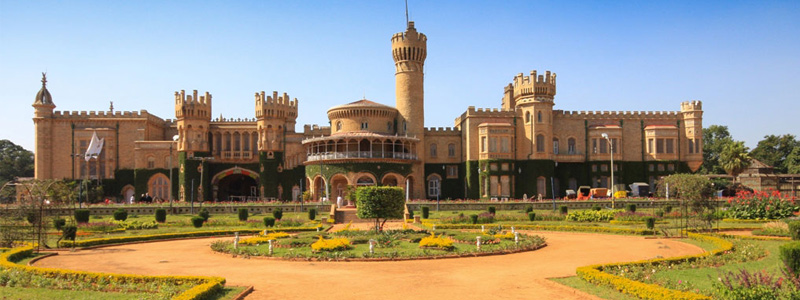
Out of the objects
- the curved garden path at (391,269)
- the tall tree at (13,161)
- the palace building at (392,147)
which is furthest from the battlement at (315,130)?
the tall tree at (13,161)

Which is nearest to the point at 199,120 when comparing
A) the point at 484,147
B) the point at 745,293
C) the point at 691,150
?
the point at 484,147

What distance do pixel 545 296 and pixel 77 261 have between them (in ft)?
52.0

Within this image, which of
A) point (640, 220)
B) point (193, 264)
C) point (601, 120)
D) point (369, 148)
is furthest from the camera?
point (601, 120)

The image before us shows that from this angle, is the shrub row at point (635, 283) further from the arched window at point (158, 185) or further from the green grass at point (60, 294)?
the arched window at point (158, 185)

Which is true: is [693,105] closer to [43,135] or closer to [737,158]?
[737,158]

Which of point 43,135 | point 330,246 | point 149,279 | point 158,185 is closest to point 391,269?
point 330,246

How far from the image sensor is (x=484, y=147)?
57.0m

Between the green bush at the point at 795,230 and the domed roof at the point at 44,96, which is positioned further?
the domed roof at the point at 44,96

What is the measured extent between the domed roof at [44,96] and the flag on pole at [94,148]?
544cm

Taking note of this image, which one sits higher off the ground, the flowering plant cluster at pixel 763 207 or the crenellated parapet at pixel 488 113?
the crenellated parapet at pixel 488 113

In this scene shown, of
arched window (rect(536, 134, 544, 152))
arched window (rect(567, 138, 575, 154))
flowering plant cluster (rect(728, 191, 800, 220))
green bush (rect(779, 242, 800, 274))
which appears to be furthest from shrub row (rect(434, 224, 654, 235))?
arched window (rect(567, 138, 575, 154))

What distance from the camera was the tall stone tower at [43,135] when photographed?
55.8m

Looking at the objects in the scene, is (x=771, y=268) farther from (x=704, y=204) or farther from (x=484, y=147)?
(x=484, y=147)

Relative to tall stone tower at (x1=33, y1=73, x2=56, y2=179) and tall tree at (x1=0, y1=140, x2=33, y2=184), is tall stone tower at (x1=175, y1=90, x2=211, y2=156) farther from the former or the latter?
tall tree at (x1=0, y1=140, x2=33, y2=184)
